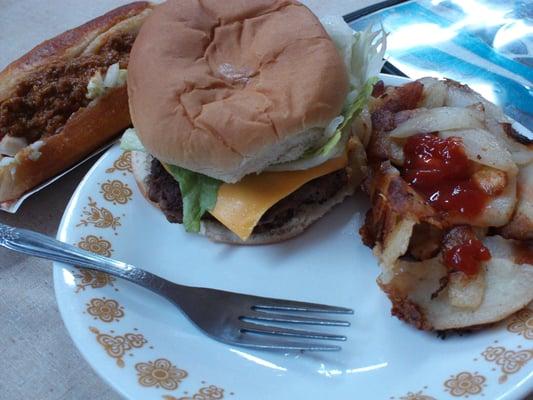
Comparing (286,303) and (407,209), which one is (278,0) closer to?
(407,209)

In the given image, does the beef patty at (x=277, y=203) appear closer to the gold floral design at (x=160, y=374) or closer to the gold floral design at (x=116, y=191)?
the gold floral design at (x=116, y=191)

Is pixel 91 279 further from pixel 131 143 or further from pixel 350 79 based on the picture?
pixel 350 79

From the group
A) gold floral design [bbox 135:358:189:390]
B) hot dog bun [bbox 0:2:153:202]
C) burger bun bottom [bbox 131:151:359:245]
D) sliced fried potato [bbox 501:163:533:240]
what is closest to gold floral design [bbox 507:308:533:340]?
sliced fried potato [bbox 501:163:533:240]

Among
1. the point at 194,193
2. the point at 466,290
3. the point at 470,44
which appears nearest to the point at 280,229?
the point at 194,193

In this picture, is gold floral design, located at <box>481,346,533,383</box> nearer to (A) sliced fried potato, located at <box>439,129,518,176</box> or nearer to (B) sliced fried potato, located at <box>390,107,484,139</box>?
(A) sliced fried potato, located at <box>439,129,518,176</box>

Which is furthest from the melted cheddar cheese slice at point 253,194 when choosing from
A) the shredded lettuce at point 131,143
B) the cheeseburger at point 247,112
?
the shredded lettuce at point 131,143
